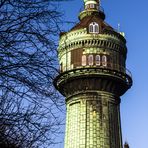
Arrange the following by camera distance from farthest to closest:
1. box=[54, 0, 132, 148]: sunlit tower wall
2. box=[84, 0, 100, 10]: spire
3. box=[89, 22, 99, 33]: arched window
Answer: box=[84, 0, 100, 10]: spire < box=[89, 22, 99, 33]: arched window < box=[54, 0, 132, 148]: sunlit tower wall

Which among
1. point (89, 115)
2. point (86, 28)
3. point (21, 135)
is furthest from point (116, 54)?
point (21, 135)

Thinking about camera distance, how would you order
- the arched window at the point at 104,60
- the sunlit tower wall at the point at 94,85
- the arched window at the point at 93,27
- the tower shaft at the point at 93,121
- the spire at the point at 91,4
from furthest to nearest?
the spire at the point at 91,4, the arched window at the point at 93,27, the arched window at the point at 104,60, the sunlit tower wall at the point at 94,85, the tower shaft at the point at 93,121

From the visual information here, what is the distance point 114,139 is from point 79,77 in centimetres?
627

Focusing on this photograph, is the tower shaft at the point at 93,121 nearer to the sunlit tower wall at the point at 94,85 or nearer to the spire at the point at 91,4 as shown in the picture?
the sunlit tower wall at the point at 94,85

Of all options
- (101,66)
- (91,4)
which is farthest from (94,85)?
(91,4)

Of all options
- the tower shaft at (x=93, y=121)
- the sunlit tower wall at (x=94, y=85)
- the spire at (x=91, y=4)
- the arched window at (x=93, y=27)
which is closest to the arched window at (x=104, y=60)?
the sunlit tower wall at (x=94, y=85)

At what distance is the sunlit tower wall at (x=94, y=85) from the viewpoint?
4166cm

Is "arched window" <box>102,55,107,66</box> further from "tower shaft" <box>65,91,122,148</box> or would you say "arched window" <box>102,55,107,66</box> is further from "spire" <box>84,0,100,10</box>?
"spire" <box>84,0,100,10</box>

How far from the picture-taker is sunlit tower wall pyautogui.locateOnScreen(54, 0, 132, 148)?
137 ft

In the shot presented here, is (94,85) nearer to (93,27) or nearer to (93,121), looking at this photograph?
(93,121)

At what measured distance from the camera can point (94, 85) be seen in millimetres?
42625

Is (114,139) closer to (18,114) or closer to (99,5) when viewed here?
(99,5)

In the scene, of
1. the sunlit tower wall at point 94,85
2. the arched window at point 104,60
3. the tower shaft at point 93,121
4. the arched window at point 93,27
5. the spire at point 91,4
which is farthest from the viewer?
the spire at point 91,4

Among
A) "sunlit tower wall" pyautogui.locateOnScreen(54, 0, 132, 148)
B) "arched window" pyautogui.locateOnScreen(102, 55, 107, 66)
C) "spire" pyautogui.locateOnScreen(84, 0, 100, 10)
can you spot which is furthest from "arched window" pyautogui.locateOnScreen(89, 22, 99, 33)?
"spire" pyautogui.locateOnScreen(84, 0, 100, 10)
